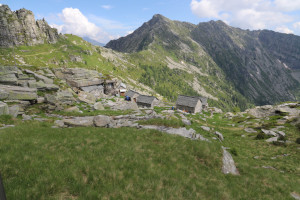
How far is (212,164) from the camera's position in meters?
13.1

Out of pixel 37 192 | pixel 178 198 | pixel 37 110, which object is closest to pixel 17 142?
pixel 37 192

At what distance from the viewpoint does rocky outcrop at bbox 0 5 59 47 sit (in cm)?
15262

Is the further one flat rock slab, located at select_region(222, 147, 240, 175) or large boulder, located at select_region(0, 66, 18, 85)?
large boulder, located at select_region(0, 66, 18, 85)

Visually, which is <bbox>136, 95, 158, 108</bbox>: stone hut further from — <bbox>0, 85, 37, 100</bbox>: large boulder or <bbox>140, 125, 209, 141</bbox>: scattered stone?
<bbox>140, 125, 209, 141</bbox>: scattered stone

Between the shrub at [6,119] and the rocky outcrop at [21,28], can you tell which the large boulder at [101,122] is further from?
the rocky outcrop at [21,28]

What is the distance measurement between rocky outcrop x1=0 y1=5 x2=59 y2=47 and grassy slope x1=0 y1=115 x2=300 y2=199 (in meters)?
192

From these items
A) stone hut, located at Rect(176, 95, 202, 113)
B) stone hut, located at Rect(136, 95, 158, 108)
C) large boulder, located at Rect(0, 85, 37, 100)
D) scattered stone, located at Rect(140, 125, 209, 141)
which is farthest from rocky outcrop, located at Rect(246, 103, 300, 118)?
large boulder, located at Rect(0, 85, 37, 100)

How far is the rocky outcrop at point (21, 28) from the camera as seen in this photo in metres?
153

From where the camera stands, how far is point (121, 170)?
9.61m

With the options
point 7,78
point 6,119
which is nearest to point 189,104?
point 7,78

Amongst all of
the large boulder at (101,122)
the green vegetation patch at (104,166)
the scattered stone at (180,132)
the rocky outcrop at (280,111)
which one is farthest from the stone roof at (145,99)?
the green vegetation patch at (104,166)

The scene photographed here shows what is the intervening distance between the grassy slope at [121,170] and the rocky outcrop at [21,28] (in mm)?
192383

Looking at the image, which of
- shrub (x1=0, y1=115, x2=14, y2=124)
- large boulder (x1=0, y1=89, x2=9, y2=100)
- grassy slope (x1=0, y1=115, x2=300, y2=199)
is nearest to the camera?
grassy slope (x1=0, y1=115, x2=300, y2=199)

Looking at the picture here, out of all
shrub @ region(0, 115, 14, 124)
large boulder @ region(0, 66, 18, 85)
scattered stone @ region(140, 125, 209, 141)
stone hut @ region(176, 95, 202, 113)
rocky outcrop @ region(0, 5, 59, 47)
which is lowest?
stone hut @ region(176, 95, 202, 113)
